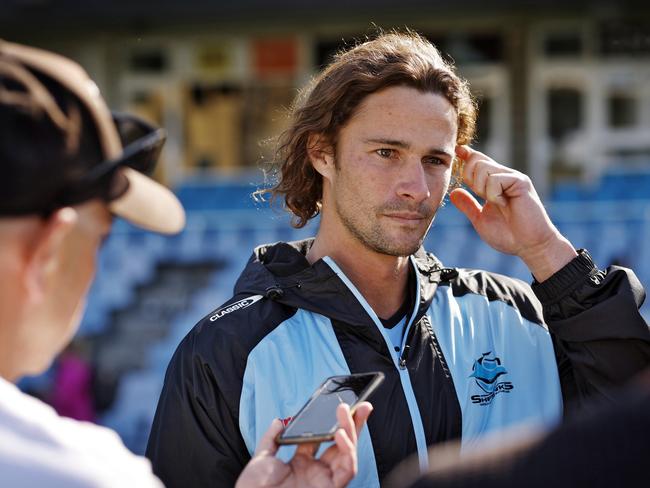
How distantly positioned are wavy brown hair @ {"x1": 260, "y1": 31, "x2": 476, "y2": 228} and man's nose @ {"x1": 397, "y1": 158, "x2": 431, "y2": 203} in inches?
10.2

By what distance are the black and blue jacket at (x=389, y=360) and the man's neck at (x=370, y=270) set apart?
9 centimetres

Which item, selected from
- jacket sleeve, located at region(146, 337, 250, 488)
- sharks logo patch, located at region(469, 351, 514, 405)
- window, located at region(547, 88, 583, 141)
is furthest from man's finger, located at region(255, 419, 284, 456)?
window, located at region(547, 88, 583, 141)

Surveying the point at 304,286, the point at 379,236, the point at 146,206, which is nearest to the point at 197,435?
the point at 304,286

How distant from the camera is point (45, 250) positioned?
4.37 ft

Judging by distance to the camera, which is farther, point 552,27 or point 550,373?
point 552,27

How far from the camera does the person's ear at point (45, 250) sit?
4.33 feet

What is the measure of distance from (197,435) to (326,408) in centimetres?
58

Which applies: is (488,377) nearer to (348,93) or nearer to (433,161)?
(433,161)

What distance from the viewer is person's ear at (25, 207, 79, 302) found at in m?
1.32

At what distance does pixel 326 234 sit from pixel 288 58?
11.4 meters

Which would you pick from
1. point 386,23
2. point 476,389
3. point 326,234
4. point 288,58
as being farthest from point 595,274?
point 288,58

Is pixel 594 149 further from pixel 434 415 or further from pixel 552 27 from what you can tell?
pixel 434 415

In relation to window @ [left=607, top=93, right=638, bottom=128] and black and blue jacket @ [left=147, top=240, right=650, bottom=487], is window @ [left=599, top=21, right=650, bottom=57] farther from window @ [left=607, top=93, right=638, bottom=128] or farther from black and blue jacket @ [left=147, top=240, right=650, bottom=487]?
black and blue jacket @ [left=147, top=240, right=650, bottom=487]

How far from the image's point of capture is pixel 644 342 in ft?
8.02
